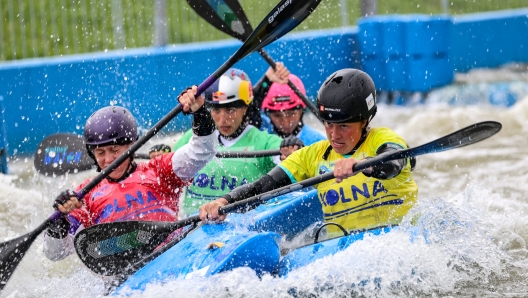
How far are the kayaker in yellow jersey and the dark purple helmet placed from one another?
75 cm

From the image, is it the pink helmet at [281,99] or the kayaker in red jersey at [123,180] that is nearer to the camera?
the kayaker in red jersey at [123,180]

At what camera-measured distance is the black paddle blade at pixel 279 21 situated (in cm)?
562

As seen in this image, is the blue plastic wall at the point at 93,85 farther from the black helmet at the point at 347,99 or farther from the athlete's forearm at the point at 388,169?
the athlete's forearm at the point at 388,169

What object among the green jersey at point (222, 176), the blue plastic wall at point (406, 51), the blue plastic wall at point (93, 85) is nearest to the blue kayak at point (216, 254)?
the green jersey at point (222, 176)

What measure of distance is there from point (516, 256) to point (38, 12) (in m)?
7.25

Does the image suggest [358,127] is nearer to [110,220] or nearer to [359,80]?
[359,80]

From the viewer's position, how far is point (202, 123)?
5453 mm

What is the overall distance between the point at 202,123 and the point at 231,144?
1.77m

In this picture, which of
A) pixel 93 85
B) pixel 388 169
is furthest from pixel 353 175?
pixel 93 85

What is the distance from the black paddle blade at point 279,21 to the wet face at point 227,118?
4.51 ft

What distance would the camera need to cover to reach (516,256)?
615 cm

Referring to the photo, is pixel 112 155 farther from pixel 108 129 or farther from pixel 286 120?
pixel 286 120

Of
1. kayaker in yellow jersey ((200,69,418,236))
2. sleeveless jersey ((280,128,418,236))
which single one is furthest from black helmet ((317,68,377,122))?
sleeveless jersey ((280,128,418,236))

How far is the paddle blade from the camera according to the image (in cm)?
539
